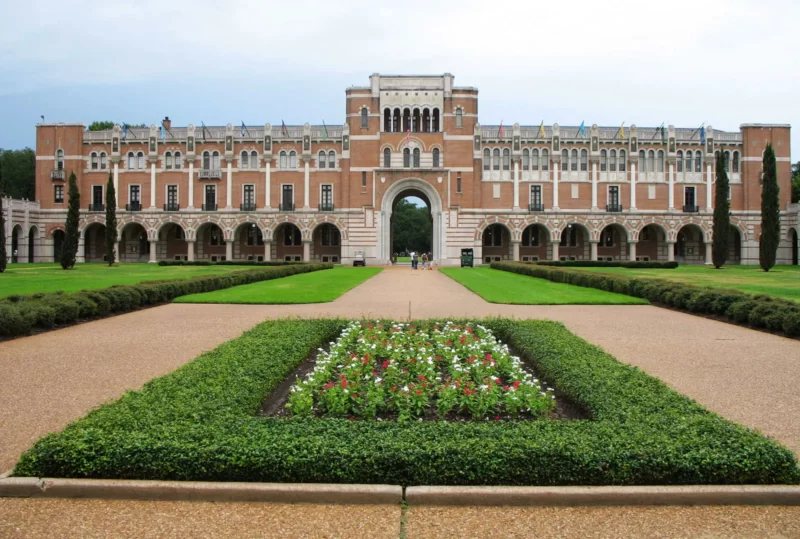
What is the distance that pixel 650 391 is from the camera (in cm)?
658

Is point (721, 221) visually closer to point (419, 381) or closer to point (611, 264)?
point (611, 264)

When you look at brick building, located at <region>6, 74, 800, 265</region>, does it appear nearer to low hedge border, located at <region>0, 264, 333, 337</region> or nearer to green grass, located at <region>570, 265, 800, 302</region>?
green grass, located at <region>570, 265, 800, 302</region>

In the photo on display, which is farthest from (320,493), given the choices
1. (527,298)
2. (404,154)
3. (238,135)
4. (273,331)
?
(238,135)

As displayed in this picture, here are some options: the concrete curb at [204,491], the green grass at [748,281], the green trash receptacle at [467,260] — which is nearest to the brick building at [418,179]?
the green trash receptacle at [467,260]

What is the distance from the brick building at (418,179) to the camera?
175 ft

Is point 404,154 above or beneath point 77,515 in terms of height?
above

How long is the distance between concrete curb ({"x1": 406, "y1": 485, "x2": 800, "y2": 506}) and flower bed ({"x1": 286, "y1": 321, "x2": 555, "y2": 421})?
60.8 inches

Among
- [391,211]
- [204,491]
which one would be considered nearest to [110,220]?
[391,211]

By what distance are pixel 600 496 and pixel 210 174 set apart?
5540cm

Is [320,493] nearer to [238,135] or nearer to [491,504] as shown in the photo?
[491,504]

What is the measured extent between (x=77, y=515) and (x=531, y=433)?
12.2 feet

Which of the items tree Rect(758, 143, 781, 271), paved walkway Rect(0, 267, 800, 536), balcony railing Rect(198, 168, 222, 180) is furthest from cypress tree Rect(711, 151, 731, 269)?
balcony railing Rect(198, 168, 222, 180)

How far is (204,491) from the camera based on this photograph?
441cm

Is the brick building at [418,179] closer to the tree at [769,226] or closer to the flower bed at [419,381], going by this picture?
the tree at [769,226]
